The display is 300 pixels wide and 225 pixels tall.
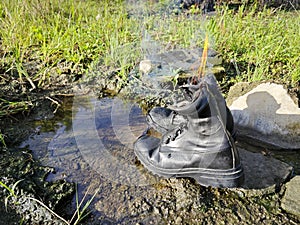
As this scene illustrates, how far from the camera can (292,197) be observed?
134 cm

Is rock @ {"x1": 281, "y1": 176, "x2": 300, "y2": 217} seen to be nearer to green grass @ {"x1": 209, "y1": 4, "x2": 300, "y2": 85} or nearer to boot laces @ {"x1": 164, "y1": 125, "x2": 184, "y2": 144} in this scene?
boot laces @ {"x1": 164, "y1": 125, "x2": 184, "y2": 144}

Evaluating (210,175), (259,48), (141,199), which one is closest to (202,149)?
(210,175)

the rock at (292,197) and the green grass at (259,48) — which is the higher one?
the green grass at (259,48)

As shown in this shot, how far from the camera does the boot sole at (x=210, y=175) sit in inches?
51.1

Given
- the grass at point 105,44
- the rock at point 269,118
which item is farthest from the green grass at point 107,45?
the rock at point 269,118

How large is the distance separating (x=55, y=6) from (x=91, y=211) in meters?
2.90

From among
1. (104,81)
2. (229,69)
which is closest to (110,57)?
(104,81)

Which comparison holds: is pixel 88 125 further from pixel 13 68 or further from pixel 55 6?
pixel 55 6

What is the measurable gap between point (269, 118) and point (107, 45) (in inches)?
67.9

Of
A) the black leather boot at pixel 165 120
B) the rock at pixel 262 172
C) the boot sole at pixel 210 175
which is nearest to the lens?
the boot sole at pixel 210 175

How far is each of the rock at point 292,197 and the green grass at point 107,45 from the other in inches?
41.6

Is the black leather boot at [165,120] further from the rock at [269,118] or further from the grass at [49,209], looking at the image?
Result: the grass at [49,209]

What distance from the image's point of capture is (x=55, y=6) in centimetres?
344

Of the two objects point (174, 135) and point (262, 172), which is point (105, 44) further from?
point (262, 172)
